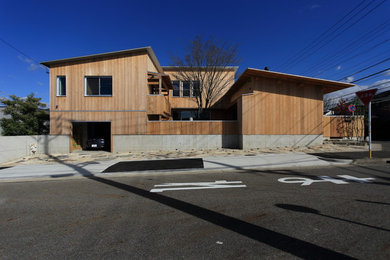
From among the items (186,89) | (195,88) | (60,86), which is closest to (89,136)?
(60,86)

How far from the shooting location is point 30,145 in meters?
12.0

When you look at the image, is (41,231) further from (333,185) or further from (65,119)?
(65,119)

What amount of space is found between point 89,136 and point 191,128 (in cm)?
944

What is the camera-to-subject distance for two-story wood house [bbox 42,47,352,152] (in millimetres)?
12461

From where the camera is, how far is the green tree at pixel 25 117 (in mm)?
12622

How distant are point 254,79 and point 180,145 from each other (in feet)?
22.9

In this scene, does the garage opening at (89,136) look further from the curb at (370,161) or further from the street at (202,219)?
the curb at (370,161)

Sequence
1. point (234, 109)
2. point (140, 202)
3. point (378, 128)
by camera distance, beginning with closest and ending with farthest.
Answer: point (140, 202)
point (234, 109)
point (378, 128)

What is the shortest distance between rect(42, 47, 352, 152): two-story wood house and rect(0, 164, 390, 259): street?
7274 millimetres

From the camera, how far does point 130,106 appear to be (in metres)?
12.9

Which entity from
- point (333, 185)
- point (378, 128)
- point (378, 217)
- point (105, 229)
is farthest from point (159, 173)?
point (378, 128)

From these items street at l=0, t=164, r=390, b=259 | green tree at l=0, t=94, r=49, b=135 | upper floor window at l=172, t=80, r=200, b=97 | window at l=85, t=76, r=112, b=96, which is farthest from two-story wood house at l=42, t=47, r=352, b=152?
street at l=0, t=164, r=390, b=259

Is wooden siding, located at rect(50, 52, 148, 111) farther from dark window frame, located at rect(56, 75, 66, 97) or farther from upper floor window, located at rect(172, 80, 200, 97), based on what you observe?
upper floor window, located at rect(172, 80, 200, 97)

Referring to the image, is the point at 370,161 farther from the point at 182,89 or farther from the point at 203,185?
the point at 182,89
